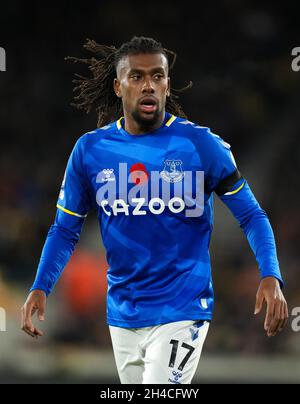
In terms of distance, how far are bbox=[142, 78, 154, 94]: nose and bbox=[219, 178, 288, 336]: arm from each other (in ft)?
1.96

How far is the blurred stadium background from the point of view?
7.11 m

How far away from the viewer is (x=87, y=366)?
706 cm

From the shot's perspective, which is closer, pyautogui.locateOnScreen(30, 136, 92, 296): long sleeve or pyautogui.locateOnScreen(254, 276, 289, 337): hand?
pyautogui.locateOnScreen(254, 276, 289, 337): hand

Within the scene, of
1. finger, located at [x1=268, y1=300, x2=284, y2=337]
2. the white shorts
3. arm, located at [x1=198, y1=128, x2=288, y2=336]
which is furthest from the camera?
arm, located at [x1=198, y1=128, x2=288, y2=336]

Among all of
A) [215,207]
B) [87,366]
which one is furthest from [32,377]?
[215,207]

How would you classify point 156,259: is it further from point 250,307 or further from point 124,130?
point 250,307

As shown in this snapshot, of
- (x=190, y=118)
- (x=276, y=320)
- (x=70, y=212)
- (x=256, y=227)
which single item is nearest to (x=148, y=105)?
(x=70, y=212)

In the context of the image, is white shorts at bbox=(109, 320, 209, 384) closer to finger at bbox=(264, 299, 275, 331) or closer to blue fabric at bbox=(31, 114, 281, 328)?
blue fabric at bbox=(31, 114, 281, 328)

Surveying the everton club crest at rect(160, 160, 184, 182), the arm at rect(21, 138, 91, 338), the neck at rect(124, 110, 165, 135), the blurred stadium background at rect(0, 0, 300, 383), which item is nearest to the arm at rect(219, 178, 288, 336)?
the everton club crest at rect(160, 160, 184, 182)

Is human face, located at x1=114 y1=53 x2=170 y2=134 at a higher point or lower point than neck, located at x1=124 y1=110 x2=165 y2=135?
higher

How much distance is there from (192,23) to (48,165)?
2101mm

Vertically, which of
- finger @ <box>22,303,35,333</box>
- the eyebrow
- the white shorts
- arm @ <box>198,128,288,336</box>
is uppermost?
the eyebrow

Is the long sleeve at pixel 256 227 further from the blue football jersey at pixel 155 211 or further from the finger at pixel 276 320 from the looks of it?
the finger at pixel 276 320

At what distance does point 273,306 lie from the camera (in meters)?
3.43
